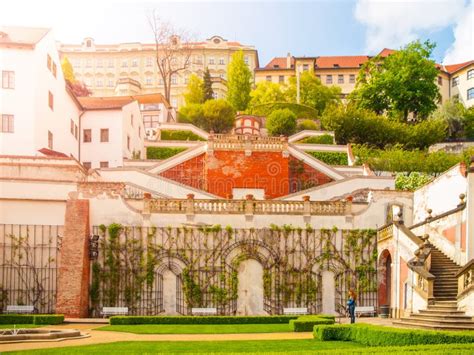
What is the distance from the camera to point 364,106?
79.0m

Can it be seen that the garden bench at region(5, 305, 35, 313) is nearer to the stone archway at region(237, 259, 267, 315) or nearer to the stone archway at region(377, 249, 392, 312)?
the stone archway at region(237, 259, 267, 315)

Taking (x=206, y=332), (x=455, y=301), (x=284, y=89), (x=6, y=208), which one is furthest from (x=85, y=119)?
(x=284, y=89)

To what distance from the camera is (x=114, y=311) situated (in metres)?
33.9

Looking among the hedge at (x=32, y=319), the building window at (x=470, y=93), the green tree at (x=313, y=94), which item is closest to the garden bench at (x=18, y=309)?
the hedge at (x=32, y=319)

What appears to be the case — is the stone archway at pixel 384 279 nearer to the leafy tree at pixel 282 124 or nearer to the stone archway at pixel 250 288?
the stone archway at pixel 250 288

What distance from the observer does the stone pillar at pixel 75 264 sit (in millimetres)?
32750

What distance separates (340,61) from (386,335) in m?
110

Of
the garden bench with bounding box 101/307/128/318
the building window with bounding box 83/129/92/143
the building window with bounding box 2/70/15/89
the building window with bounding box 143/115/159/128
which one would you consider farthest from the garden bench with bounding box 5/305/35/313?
the building window with bounding box 143/115/159/128

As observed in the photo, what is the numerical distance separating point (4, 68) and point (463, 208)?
2974cm

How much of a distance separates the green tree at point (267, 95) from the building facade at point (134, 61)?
32.0 m

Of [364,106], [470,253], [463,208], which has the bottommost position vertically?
[470,253]

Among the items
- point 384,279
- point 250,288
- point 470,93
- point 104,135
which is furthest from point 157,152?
point 470,93

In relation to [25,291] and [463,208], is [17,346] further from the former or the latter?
[463,208]

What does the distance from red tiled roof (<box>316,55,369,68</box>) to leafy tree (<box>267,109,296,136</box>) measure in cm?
5517
